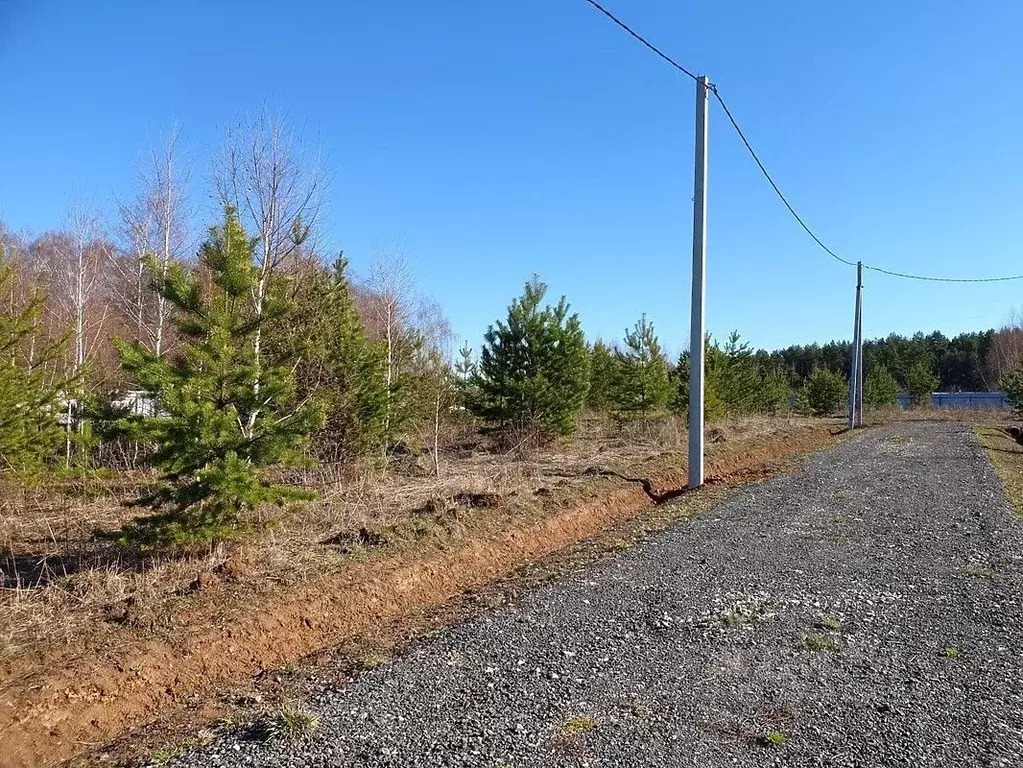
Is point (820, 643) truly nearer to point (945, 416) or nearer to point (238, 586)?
point (238, 586)

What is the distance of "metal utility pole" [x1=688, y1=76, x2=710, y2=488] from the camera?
12492 mm

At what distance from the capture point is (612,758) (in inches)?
131

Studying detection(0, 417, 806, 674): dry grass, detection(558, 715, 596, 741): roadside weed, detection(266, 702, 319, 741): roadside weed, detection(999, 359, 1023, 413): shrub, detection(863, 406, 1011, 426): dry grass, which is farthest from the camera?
detection(863, 406, 1011, 426): dry grass

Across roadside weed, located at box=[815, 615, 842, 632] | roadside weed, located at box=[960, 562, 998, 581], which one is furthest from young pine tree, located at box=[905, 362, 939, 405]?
roadside weed, located at box=[815, 615, 842, 632]

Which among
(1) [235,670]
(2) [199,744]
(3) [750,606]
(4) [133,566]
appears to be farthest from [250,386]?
(3) [750,606]

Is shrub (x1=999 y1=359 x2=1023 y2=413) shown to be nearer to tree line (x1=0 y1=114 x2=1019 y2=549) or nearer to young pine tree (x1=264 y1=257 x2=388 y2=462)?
tree line (x1=0 y1=114 x2=1019 y2=549)

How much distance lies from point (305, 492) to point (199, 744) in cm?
361

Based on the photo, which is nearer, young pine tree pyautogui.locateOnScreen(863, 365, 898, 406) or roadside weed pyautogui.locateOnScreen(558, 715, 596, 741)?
roadside weed pyautogui.locateOnScreen(558, 715, 596, 741)

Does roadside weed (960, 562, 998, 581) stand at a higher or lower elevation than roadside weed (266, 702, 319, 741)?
higher

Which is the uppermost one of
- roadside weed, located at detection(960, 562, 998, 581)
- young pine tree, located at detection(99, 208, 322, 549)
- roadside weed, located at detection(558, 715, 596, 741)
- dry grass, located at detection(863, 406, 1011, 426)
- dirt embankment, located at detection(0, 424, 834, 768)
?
young pine tree, located at detection(99, 208, 322, 549)

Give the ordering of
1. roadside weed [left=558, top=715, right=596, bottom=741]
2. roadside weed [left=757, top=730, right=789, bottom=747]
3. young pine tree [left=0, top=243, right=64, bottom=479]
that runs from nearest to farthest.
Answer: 1. roadside weed [left=757, top=730, right=789, bottom=747]
2. roadside weed [left=558, top=715, right=596, bottom=741]
3. young pine tree [left=0, top=243, right=64, bottom=479]

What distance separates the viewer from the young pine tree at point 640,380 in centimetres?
2509

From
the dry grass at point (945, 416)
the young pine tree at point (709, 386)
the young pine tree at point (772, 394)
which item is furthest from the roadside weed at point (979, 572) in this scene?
the young pine tree at point (772, 394)

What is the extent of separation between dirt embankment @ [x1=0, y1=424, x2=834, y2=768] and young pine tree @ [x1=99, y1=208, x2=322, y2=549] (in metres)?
1.32
